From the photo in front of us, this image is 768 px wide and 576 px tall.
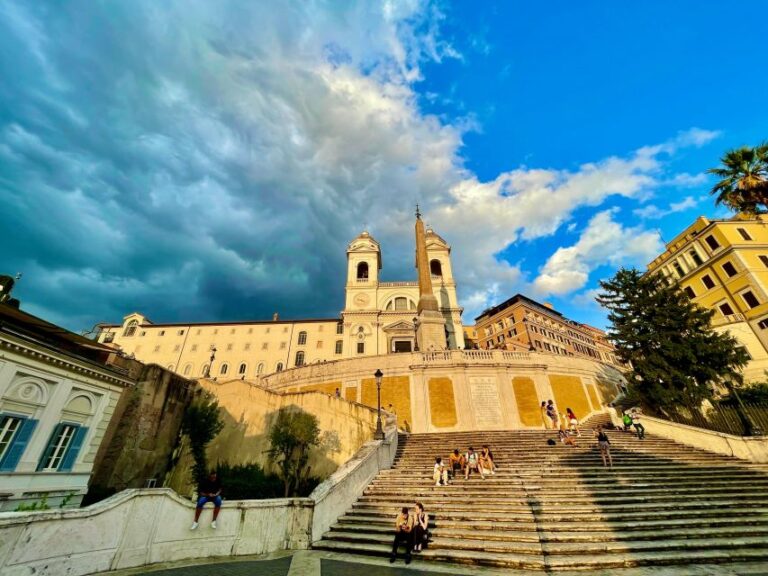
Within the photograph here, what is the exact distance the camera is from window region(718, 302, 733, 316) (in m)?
31.5

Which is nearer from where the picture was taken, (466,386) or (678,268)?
(466,386)

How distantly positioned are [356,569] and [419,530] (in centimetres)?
154

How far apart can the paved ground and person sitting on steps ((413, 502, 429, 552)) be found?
0.31m

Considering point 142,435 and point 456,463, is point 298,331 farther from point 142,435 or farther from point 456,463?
point 456,463

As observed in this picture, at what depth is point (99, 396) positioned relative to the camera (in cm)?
1366

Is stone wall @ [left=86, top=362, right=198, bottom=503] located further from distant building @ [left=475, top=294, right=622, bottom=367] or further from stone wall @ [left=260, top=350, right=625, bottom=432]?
distant building @ [left=475, top=294, right=622, bottom=367]

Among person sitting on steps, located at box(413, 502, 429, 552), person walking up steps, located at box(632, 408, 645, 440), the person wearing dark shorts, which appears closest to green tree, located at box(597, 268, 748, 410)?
person walking up steps, located at box(632, 408, 645, 440)

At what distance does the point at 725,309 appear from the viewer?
32.0m

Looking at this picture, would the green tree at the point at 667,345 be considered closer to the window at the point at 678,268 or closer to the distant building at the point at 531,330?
the window at the point at 678,268

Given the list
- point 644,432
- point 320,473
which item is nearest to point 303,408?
point 320,473

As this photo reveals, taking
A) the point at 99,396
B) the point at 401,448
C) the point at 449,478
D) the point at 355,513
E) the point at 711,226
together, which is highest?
the point at 711,226

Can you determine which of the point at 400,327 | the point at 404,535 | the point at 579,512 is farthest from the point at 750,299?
the point at 404,535

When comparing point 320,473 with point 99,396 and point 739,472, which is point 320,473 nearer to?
point 99,396

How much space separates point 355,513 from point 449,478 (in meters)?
3.64
